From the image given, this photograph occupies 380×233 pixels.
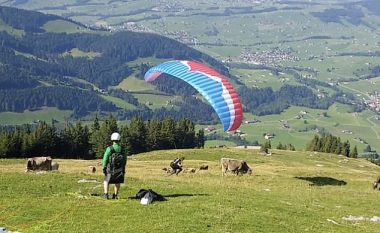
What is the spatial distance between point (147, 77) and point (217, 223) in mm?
26723

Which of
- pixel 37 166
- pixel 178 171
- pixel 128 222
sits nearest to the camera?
pixel 128 222

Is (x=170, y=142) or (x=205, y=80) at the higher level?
(x=205, y=80)

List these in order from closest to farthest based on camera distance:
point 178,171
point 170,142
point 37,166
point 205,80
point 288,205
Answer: point 288,205
point 205,80
point 37,166
point 178,171
point 170,142

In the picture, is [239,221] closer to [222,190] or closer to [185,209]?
[185,209]

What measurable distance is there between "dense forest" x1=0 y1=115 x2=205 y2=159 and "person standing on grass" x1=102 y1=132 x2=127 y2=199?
265 feet

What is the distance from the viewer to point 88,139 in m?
122

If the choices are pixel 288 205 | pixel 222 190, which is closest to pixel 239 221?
pixel 288 205

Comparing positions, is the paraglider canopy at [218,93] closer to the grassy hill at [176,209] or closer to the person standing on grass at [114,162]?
the grassy hill at [176,209]

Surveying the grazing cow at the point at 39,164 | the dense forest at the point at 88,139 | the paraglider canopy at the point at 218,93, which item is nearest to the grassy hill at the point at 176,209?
the paraglider canopy at the point at 218,93

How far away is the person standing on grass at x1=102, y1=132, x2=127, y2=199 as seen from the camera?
A: 90.2ft

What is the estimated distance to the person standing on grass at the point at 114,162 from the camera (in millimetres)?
27505

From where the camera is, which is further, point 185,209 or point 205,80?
point 205,80

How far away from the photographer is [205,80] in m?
44.6

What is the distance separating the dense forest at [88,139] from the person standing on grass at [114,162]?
265 feet
